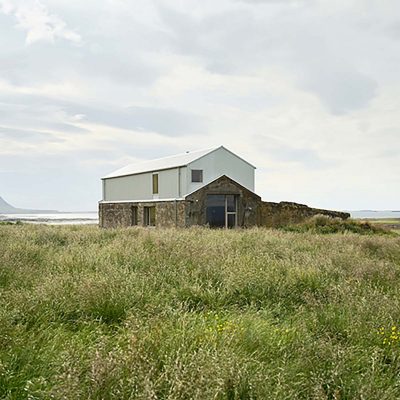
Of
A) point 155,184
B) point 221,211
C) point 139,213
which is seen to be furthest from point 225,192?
point 139,213

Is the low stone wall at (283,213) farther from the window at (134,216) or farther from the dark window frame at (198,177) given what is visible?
the window at (134,216)

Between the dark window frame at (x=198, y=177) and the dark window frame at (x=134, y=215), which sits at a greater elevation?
the dark window frame at (x=198, y=177)

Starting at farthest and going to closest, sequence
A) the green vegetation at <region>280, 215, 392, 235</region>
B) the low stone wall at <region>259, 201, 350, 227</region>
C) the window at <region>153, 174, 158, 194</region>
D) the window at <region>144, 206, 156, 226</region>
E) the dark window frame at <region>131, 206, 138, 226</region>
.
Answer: the dark window frame at <region>131, 206, 138, 226</region> < the window at <region>144, 206, 156, 226</region> < the window at <region>153, 174, 158, 194</region> < the low stone wall at <region>259, 201, 350, 227</region> < the green vegetation at <region>280, 215, 392, 235</region>

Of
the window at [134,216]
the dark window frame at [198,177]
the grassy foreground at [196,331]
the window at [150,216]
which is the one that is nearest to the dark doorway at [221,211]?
the dark window frame at [198,177]

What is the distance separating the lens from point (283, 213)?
30.5m

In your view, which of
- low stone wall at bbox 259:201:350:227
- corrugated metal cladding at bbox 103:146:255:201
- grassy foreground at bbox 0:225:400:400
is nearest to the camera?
grassy foreground at bbox 0:225:400:400

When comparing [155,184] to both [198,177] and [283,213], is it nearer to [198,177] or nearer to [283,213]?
[198,177]

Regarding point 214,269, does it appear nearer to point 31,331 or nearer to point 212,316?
point 212,316

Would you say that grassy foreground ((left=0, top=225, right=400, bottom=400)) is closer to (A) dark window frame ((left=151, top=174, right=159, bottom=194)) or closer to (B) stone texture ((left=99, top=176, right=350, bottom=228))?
(B) stone texture ((left=99, top=176, right=350, bottom=228))

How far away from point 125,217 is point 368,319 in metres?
30.3

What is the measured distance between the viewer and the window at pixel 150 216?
30938 millimetres

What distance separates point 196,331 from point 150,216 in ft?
89.9

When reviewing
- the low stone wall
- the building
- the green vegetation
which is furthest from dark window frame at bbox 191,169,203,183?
the green vegetation

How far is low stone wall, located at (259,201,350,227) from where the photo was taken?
97.3 feet
